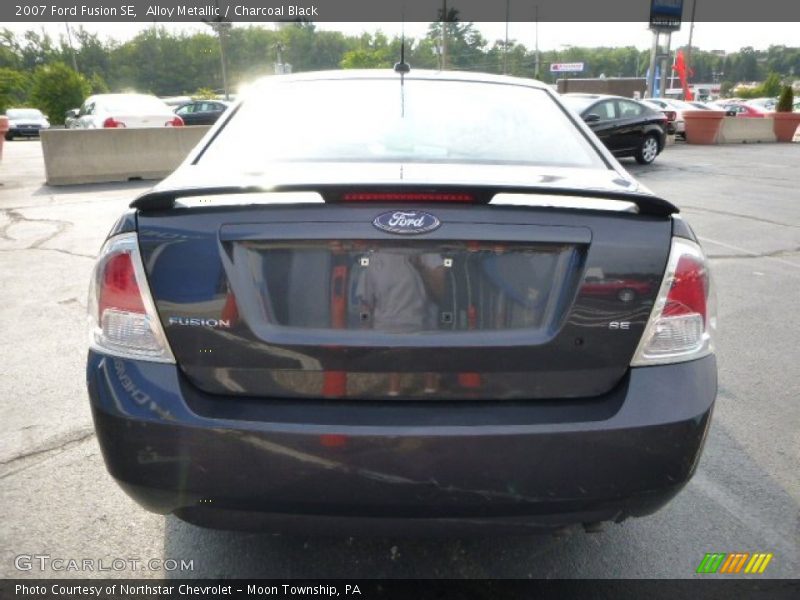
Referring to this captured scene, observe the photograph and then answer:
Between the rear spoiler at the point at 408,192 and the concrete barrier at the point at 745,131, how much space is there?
988 inches

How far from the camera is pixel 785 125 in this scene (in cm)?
2553

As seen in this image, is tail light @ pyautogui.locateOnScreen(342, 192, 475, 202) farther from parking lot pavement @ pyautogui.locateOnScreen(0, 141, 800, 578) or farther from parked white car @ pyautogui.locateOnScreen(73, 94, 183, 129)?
parked white car @ pyautogui.locateOnScreen(73, 94, 183, 129)

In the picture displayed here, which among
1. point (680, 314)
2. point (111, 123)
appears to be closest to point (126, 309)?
point (680, 314)

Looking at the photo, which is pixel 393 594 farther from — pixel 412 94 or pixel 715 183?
pixel 715 183

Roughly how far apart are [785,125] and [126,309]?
29663mm

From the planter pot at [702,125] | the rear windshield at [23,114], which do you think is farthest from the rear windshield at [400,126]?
the rear windshield at [23,114]

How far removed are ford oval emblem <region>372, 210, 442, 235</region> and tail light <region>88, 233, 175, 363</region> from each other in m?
0.67

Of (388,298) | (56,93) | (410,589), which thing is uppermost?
A: (56,93)

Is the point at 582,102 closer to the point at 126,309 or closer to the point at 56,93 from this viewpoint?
the point at 126,309

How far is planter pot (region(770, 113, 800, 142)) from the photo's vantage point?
25.3m

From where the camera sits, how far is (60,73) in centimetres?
3669

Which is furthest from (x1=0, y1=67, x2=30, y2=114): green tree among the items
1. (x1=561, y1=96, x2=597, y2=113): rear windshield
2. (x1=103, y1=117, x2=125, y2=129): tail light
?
(x1=561, y1=96, x2=597, y2=113): rear windshield

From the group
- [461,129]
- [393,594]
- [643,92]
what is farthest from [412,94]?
[643,92]

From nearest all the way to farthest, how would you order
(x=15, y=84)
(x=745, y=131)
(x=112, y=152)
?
(x=112, y=152) < (x=745, y=131) < (x=15, y=84)
